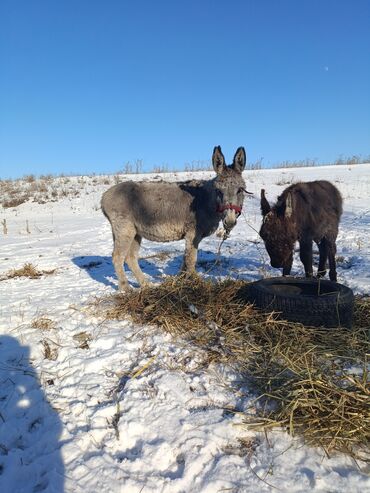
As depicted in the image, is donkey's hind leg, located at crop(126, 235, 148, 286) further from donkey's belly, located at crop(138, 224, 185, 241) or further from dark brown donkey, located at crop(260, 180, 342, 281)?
dark brown donkey, located at crop(260, 180, 342, 281)

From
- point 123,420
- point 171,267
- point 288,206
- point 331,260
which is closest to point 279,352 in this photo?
point 123,420

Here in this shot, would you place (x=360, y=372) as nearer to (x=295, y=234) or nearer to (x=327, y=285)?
(x=327, y=285)

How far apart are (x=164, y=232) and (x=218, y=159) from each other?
1.63 metres

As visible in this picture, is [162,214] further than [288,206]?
Yes

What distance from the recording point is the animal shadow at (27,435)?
7.38ft

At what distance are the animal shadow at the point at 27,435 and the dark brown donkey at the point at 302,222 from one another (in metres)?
3.72

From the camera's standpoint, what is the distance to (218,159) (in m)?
5.62

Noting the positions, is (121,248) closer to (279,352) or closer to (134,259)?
(134,259)

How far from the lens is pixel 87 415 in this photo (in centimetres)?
283

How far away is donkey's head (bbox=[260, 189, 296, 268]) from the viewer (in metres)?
5.29

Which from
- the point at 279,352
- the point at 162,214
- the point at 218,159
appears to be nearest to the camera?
the point at 279,352

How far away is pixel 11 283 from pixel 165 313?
13.7ft

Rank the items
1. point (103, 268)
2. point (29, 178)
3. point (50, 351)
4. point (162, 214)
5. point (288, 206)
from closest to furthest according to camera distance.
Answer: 1. point (50, 351)
2. point (288, 206)
3. point (162, 214)
4. point (103, 268)
5. point (29, 178)

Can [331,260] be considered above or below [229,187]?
below
